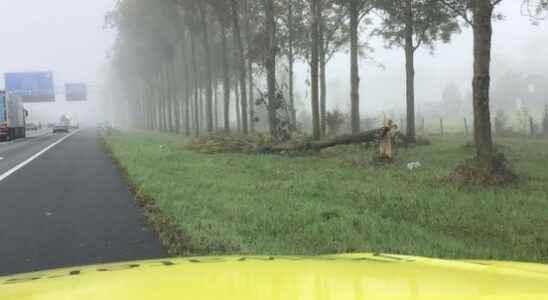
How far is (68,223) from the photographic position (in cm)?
988

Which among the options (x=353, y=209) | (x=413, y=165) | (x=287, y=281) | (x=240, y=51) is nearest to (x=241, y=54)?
(x=240, y=51)

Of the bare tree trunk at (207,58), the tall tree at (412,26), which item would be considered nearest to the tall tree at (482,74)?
the tall tree at (412,26)

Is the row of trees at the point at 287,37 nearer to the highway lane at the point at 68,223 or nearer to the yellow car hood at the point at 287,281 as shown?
the highway lane at the point at 68,223

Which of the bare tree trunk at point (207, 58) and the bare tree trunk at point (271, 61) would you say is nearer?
the bare tree trunk at point (271, 61)

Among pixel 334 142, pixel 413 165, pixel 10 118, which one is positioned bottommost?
pixel 413 165

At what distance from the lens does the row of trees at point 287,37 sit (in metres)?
19.9

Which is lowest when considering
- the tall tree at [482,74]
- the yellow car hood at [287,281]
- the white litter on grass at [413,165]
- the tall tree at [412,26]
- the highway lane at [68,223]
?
the highway lane at [68,223]

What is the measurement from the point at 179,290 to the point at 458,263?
1.53 metres

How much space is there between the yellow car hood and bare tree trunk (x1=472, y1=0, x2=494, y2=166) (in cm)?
972

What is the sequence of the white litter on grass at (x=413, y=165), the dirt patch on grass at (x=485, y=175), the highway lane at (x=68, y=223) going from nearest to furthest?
the highway lane at (x=68, y=223), the dirt patch on grass at (x=485, y=175), the white litter on grass at (x=413, y=165)

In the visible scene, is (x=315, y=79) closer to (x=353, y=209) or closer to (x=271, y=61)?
(x=271, y=61)

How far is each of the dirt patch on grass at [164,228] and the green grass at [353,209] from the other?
0.34 feet

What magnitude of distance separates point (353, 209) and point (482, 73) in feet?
14.8

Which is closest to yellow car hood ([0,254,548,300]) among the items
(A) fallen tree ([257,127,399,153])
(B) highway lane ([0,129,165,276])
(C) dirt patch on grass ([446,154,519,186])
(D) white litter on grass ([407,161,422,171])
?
(B) highway lane ([0,129,165,276])
